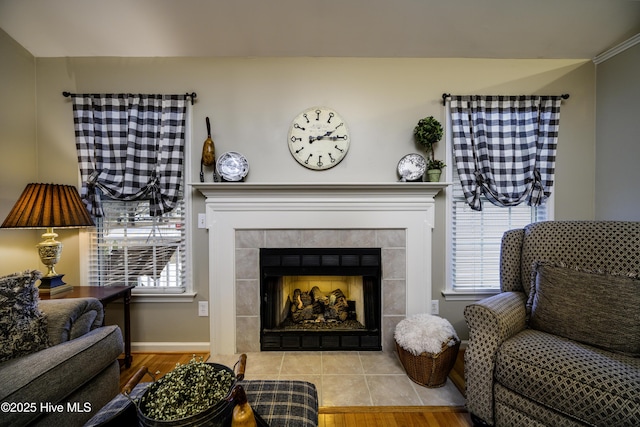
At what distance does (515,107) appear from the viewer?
2211 mm

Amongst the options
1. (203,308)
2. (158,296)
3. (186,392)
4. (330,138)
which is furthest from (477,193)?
(158,296)

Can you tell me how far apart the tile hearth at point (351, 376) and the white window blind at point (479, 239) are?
3.05 feet

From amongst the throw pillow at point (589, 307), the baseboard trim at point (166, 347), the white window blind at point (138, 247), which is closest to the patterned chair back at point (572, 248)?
the throw pillow at point (589, 307)

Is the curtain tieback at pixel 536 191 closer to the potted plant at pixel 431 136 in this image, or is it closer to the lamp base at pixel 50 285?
the potted plant at pixel 431 136

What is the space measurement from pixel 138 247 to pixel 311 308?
5.34 feet

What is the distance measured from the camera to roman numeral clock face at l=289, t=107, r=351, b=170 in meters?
2.22

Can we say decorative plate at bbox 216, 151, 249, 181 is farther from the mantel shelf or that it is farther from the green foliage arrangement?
the green foliage arrangement

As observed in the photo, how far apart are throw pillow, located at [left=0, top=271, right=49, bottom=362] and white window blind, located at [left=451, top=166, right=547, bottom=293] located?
2.82m

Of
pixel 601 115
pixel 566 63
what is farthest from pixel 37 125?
pixel 601 115

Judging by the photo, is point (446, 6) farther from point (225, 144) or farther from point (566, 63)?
point (225, 144)

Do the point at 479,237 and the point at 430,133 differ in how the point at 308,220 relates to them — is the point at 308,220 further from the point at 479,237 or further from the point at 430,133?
the point at 479,237

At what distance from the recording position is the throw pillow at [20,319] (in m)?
1.22

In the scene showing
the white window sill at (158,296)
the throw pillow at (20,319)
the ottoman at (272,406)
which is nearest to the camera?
the ottoman at (272,406)

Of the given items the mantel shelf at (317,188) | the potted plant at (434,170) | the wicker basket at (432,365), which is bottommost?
the wicker basket at (432,365)
